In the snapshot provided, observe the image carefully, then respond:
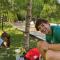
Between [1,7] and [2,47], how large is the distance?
10.9 ft

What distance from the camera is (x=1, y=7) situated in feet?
35.0

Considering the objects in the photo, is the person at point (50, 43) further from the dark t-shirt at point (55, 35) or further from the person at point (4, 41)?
the person at point (4, 41)

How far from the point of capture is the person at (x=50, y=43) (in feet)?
12.4

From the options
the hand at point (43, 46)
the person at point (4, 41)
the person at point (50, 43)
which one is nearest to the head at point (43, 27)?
the person at point (50, 43)

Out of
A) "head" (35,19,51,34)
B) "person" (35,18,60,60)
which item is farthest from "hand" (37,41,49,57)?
"head" (35,19,51,34)

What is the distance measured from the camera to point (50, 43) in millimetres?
4066

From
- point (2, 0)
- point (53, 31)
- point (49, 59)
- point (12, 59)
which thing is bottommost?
point (12, 59)

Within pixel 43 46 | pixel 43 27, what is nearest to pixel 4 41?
pixel 43 27

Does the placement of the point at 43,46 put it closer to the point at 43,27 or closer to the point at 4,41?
the point at 43,27

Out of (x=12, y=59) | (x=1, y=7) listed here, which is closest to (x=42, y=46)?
(x=12, y=59)

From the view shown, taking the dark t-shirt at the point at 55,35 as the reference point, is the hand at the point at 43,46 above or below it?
below

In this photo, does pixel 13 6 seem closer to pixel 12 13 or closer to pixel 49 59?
pixel 12 13

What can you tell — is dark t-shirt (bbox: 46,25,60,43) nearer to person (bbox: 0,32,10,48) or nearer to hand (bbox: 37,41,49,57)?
hand (bbox: 37,41,49,57)

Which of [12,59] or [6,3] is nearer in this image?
[12,59]
